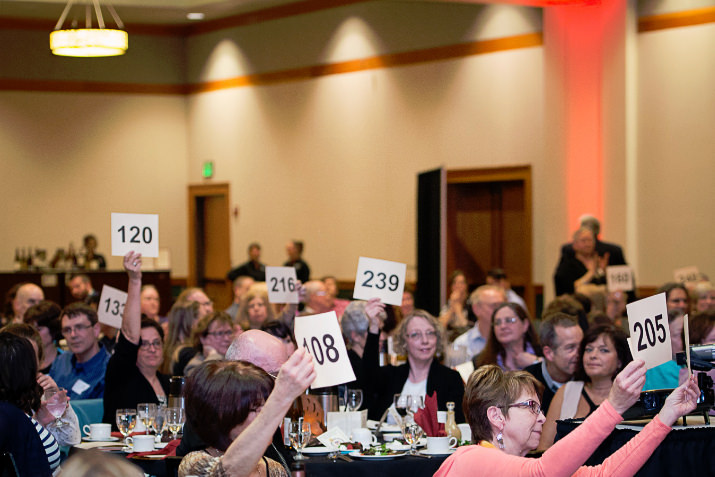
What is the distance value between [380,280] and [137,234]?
4.49ft

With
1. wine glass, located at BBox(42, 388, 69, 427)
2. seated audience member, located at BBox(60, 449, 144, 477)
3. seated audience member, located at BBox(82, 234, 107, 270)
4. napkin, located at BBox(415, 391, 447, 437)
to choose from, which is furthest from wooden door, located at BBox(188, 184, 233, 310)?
seated audience member, located at BBox(60, 449, 144, 477)

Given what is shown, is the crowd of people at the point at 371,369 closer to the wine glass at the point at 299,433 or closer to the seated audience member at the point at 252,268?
A: the wine glass at the point at 299,433

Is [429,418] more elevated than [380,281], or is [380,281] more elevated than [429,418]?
[380,281]

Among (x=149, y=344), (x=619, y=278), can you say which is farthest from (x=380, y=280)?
(x=619, y=278)

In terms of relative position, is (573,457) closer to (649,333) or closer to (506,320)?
(649,333)

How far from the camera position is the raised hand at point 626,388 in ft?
8.27

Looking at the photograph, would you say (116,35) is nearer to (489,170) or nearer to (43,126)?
(489,170)

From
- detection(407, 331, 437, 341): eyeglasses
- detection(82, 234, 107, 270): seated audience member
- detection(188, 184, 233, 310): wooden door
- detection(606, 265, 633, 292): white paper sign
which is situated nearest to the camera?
detection(407, 331, 437, 341): eyeglasses

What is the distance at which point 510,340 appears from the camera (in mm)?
5891

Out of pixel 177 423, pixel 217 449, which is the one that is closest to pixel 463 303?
pixel 177 423

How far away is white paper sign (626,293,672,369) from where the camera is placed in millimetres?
3303

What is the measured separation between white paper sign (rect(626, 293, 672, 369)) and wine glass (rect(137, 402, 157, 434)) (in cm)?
223

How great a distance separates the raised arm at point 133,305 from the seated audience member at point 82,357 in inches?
36.6

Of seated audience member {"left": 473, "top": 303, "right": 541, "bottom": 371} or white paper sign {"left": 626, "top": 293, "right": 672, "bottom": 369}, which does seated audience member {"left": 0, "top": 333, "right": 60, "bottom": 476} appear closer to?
white paper sign {"left": 626, "top": 293, "right": 672, "bottom": 369}
